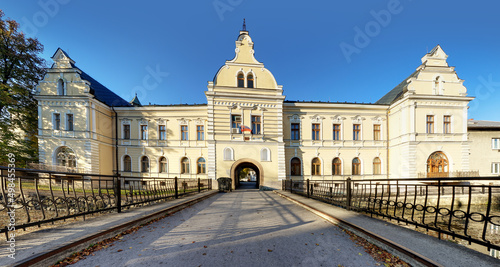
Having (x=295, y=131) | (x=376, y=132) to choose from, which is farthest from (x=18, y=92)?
(x=376, y=132)

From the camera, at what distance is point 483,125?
61.5 feet

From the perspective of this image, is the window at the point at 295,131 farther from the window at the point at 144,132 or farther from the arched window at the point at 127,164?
the arched window at the point at 127,164

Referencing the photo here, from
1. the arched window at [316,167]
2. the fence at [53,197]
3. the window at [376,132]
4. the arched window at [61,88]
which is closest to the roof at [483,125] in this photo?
the window at [376,132]

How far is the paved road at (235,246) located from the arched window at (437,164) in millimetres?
18335

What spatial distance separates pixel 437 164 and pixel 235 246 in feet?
72.0

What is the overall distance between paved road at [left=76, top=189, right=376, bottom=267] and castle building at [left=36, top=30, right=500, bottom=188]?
11.3 m

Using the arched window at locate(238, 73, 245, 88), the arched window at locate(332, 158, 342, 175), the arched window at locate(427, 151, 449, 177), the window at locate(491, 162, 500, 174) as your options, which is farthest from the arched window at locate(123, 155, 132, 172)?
the window at locate(491, 162, 500, 174)

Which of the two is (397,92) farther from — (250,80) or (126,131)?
(126,131)

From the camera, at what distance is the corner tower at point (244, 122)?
1573cm

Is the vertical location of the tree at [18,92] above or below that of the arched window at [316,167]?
above

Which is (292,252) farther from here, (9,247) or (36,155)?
(36,155)

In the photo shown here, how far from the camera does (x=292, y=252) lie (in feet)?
10.2

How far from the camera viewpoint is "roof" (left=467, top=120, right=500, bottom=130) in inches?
679

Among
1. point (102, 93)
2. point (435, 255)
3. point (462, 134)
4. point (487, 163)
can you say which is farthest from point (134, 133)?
point (487, 163)
